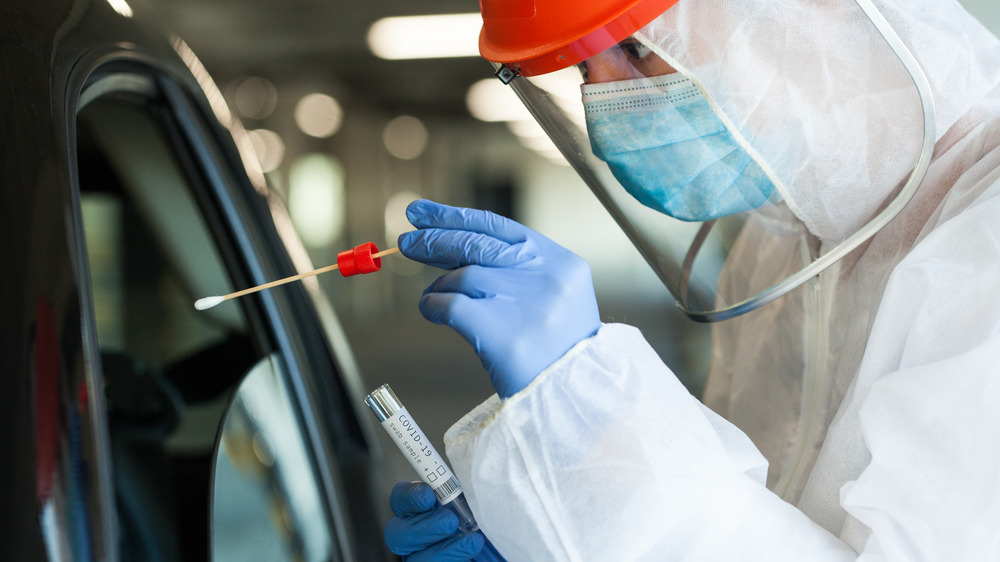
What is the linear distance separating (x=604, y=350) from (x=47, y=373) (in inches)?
17.2

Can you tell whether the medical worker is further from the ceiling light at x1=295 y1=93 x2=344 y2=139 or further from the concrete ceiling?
the ceiling light at x1=295 y1=93 x2=344 y2=139

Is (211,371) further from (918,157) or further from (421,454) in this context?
(918,157)

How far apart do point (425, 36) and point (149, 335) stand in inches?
91.3

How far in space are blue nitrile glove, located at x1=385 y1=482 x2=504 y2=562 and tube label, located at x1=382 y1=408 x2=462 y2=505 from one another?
1.2 inches

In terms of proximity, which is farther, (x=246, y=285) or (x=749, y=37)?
(x=246, y=285)

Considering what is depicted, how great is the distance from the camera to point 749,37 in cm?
67

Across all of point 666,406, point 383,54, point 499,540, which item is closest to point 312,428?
point 499,540

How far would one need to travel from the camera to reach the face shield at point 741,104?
2.18ft

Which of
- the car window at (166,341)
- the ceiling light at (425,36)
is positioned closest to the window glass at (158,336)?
the car window at (166,341)

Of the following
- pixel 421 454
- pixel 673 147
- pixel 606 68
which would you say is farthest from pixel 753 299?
pixel 421 454

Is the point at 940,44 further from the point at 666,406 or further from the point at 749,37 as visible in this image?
the point at 666,406

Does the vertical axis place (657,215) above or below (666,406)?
above

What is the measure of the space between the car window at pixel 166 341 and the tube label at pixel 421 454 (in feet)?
0.55

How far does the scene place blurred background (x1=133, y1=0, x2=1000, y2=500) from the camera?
3.04m
